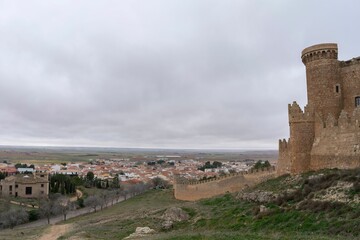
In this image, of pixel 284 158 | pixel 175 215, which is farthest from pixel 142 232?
pixel 284 158

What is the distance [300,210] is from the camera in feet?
47.6

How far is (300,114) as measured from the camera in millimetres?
20344

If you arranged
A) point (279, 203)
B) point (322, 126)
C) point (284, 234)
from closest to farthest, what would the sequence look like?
1. point (284, 234)
2. point (279, 203)
3. point (322, 126)

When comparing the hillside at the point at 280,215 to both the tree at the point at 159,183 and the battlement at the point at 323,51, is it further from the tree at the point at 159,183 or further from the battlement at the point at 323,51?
the tree at the point at 159,183

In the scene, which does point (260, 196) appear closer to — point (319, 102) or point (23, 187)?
point (319, 102)

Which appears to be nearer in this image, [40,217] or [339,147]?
[339,147]

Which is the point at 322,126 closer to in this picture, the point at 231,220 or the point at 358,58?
the point at 358,58

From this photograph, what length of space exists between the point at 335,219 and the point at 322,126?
7918 millimetres

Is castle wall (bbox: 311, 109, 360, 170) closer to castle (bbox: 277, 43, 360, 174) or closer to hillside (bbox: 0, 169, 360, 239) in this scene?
castle (bbox: 277, 43, 360, 174)

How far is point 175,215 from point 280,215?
743 centimetres

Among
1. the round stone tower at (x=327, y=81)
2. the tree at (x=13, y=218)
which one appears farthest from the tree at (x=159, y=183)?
the round stone tower at (x=327, y=81)

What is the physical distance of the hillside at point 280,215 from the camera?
1252cm

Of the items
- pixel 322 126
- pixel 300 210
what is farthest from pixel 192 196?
pixel 300 210

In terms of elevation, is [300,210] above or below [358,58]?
below
